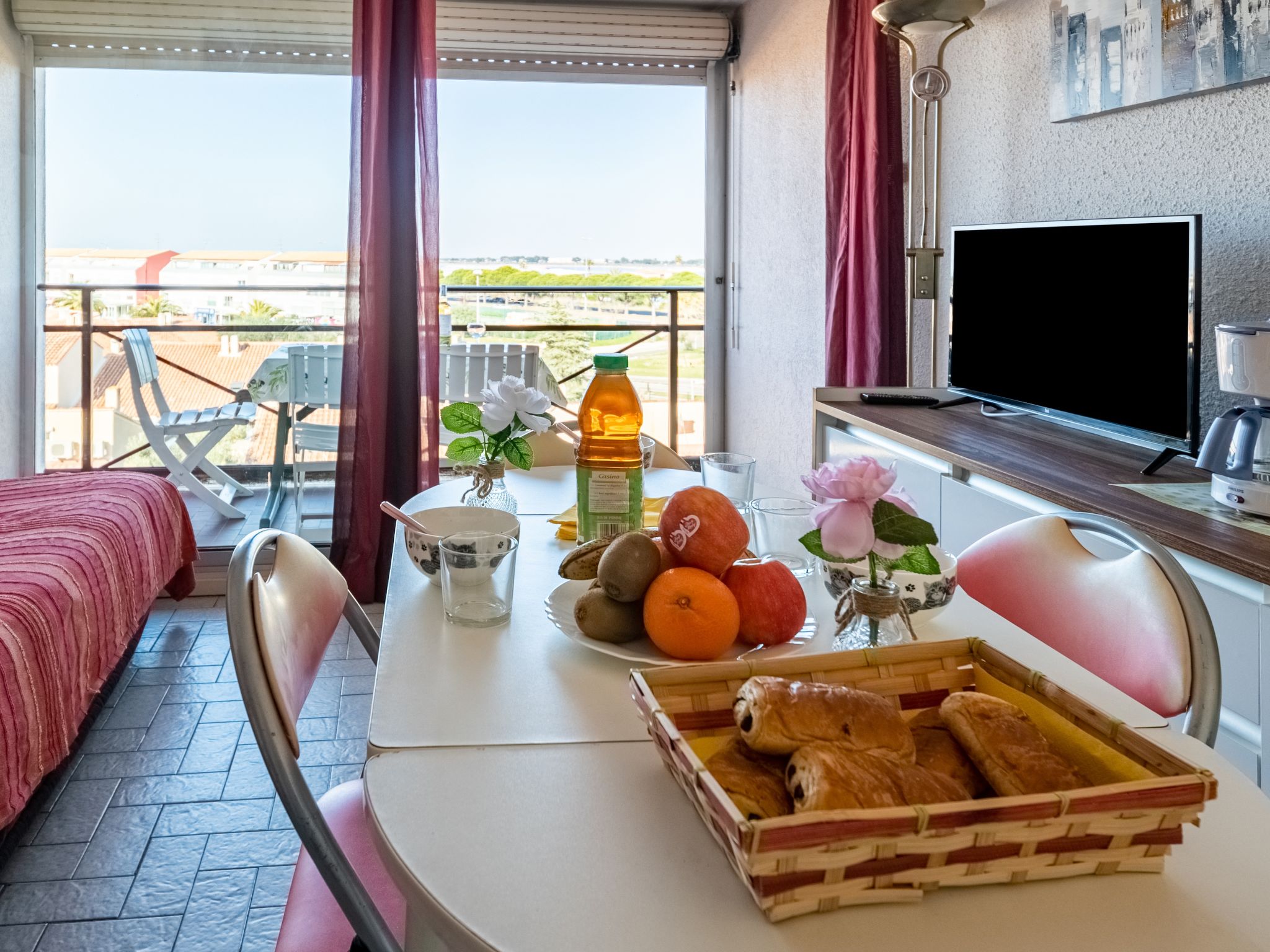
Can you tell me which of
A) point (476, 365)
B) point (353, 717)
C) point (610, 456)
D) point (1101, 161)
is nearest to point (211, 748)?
point (353, 717)

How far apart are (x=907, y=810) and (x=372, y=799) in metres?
0.39

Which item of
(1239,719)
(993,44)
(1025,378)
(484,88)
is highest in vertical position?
(484,88)

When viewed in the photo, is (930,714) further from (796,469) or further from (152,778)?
(796,469)

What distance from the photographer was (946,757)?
2.49 ft

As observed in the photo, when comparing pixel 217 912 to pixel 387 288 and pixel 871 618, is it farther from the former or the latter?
pixel 387 288

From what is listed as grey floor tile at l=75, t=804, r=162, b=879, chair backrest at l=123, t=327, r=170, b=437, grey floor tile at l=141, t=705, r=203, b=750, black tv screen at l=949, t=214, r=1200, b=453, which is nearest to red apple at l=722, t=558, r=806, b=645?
black tv screen at l=949, t=214, r=1200, b=453

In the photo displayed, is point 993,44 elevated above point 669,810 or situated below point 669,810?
above

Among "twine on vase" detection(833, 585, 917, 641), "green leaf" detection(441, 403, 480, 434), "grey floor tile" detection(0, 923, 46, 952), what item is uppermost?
"green leaf" detection(441, 403, 480, 434)

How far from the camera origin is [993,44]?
9.92 ft

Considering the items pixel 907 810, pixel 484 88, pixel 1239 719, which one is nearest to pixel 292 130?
pixel 484 88

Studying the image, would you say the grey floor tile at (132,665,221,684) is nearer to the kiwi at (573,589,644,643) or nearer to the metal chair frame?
the kiwi at (573,589,644,643)

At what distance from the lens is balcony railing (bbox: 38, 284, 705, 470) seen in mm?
4160

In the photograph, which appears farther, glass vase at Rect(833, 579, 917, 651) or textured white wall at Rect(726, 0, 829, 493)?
textured white wall at Rect(726, 0, 829, 493)

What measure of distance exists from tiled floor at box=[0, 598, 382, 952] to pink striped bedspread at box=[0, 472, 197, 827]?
0.20 meters
